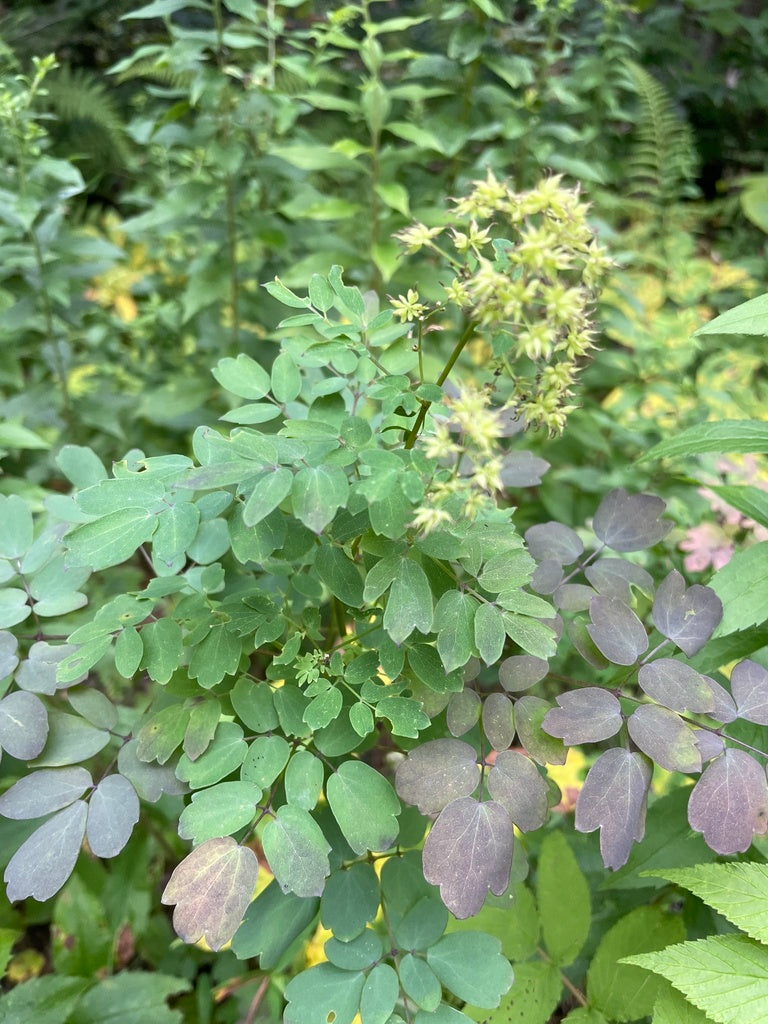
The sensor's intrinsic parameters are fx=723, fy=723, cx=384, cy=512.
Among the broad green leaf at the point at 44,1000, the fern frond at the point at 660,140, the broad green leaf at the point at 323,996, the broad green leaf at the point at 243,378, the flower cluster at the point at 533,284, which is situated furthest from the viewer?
the fern frond at the point at 660,140

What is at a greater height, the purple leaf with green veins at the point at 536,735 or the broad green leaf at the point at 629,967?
the purple leaf with green veins at the point at 536,735

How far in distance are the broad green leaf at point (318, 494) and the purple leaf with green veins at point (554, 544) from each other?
32 centimetres

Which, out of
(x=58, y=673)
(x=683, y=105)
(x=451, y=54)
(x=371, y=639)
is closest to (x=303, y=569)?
(x=371, y=639)

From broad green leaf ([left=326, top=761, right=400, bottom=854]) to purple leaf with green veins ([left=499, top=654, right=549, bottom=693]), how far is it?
0.15 meters

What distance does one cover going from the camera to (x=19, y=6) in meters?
2.76

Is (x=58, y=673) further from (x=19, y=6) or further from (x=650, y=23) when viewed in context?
(x=650, y=23)

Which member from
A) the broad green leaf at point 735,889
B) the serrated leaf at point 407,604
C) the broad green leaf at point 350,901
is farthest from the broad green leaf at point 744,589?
the broad green leaf at point 350,901

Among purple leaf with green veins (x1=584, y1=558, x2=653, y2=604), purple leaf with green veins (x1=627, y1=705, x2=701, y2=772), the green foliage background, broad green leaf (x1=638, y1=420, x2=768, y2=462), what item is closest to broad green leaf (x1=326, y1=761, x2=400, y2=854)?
the green foliage background

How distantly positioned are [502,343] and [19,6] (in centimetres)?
317

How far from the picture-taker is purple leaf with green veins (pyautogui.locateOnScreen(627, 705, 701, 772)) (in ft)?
2.02

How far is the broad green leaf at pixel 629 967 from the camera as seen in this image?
0.78 meters

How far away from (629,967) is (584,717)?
1.17ft

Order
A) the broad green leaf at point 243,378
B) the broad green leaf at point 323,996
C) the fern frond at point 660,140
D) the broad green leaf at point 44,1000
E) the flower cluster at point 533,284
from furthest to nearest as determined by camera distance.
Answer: the fern frond at point 660,140
the broad green leaf at point 44,1000
the broad green leaf at point 243,378
the broad green leaf at point 323,996
the flower cluster at point 533,284

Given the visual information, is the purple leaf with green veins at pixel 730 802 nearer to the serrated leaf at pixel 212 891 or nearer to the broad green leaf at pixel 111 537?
the serrated leaf at pixel 212 891
